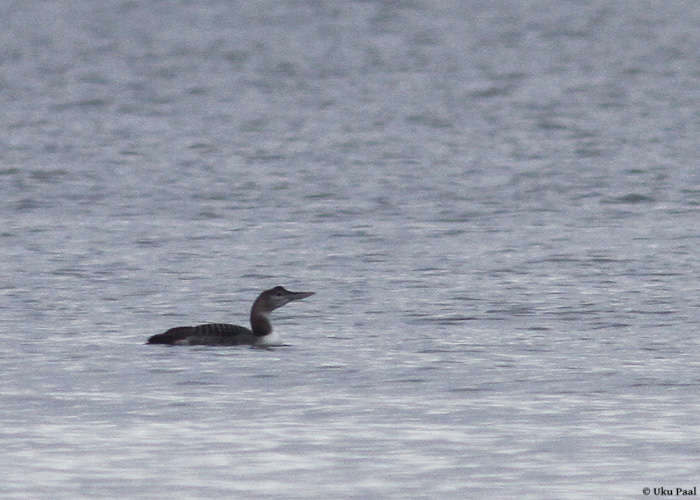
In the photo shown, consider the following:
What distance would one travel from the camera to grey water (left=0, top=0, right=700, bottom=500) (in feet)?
35.1

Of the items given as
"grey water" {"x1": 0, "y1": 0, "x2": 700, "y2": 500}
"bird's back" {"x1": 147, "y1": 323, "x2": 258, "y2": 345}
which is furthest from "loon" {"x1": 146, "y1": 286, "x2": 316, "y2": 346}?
"grey water" {"x1": 0, "y1": 0, "x2": 700, "y2": 500}

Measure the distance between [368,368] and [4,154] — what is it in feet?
58.7

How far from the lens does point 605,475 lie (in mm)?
10273

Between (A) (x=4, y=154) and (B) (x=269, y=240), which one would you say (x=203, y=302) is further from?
(A) (x=4, y=154)

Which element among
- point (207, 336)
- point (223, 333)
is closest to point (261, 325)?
point (223, 333)

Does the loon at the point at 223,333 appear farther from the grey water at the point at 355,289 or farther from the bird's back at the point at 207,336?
the grey water at the point at 355,289

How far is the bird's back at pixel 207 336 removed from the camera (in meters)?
14.2

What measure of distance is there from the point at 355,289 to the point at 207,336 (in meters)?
3.11

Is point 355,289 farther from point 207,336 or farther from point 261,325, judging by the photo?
point 207,336

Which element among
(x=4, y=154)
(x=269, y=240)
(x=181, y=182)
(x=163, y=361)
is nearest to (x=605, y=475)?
(x=163, y=361)

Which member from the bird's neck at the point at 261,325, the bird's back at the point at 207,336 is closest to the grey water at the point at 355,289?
the bird's back at the point at 207,336

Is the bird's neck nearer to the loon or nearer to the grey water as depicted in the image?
the loon

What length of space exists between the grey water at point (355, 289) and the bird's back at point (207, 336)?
0.11 m

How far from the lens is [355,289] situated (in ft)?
56.6
